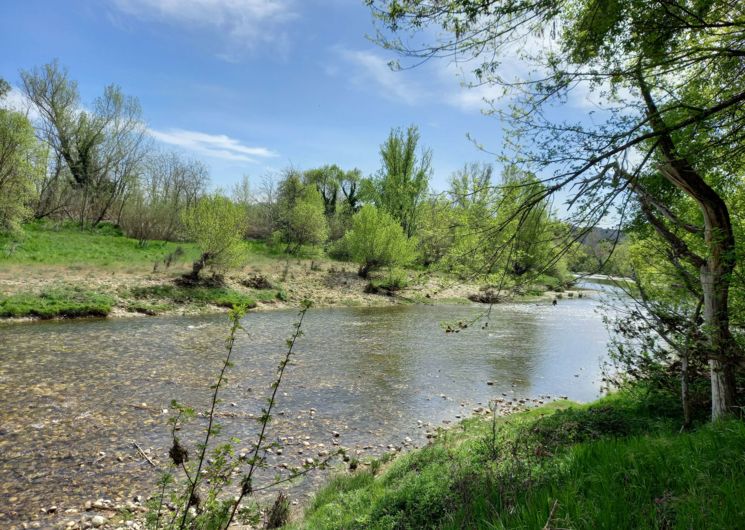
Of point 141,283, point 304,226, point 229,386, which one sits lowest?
point 229,386

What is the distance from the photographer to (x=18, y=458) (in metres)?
6.82

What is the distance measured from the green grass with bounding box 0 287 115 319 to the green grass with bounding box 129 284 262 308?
2.06 meters

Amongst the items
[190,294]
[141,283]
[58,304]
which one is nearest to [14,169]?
[141,283]

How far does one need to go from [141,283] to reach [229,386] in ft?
47.7

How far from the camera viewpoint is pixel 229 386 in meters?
11.1

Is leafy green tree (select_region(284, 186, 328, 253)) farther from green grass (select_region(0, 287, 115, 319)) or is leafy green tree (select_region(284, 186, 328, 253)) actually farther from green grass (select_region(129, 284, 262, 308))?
green grass (select_region(0, 287, 115, 319))

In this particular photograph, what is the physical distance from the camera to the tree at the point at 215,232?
80.9ft

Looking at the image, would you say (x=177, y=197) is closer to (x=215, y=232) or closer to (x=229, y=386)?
(x=215, y=232)

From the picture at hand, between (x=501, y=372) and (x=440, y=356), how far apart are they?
8.24 ft

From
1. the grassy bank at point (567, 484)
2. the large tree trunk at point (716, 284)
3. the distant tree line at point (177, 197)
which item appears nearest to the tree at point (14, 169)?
the distant tree line at point (177, 197)

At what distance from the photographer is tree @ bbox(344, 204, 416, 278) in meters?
34.8

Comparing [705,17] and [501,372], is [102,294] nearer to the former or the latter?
[501,372]

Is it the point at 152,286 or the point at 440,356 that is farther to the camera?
the point at 152,286

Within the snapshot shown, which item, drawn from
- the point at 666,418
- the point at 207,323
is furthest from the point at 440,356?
the point at 207,323
